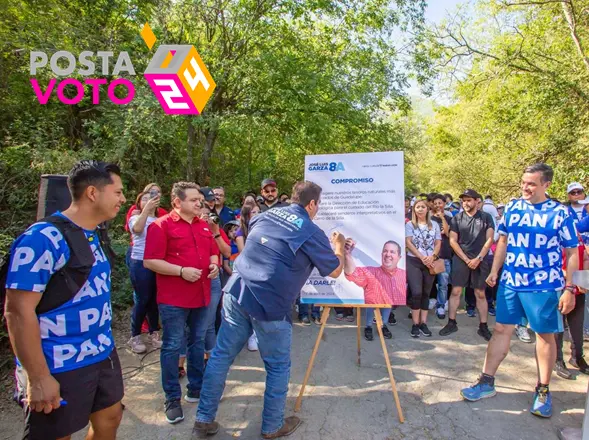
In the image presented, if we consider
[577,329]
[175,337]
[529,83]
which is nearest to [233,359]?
[175,337]

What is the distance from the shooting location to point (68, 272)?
1630 millimetres

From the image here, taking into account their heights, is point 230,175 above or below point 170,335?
above

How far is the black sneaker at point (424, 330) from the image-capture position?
464cm

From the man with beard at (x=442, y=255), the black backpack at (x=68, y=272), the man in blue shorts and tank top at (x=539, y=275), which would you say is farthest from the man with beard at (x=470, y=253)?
the black backpack at (x=68, y=272)

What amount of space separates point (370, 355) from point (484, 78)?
1059 cm

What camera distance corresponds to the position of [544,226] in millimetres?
2979

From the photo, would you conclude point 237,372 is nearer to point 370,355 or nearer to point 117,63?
point 370,355

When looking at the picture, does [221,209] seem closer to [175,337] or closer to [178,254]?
[178,254]

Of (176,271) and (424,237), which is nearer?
(176,271)

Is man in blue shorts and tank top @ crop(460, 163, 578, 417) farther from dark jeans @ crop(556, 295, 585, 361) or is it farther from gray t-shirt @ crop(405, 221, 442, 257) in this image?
gray t-shirt @ crop(405, 221, 442, 257)

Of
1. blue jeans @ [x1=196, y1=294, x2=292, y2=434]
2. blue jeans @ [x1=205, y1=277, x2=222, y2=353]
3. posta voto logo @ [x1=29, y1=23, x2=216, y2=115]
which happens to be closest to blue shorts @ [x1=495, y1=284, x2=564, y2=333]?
blue jeans @ [x1=196, y1=294, x2=292, y2=434]

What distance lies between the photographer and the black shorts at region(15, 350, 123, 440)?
1.61m

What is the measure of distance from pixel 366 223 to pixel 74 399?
2.53 metres

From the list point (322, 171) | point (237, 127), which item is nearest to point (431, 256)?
point (322, 171)
